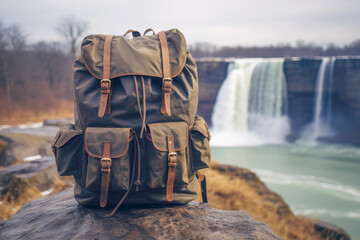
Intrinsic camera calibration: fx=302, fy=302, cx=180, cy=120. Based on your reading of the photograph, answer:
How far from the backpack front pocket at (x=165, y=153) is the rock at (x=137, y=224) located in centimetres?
23

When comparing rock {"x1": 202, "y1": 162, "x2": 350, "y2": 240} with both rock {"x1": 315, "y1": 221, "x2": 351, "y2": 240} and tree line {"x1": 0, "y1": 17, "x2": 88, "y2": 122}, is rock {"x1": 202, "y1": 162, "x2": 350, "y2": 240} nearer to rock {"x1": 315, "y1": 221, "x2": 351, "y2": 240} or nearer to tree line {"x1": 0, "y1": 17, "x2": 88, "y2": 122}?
rock {"x1": 315, "y1": 221, "x2": 351, "y2": 240}

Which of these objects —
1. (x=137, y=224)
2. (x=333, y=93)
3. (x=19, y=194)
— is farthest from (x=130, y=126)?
(x=333, y=93)

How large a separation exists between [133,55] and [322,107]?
63.3 ft

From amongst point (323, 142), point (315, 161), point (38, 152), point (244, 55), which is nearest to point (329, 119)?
point (323, 142)

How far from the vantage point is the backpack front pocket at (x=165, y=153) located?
189 cm

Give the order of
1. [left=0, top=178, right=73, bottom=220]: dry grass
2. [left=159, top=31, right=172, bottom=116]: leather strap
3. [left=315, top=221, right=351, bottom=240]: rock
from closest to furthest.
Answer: [left=159, top=31, right=172, bottom=116]: leather strap
[left=0, top=178, right=73, bottom=220]: dry grass
[left=315, top=221, right=351, bottom=240]: rock

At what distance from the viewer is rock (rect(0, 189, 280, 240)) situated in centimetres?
175

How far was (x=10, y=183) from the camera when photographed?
12.8ft

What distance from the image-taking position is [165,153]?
190 centimetres

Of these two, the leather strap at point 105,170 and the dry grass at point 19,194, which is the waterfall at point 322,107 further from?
the leather strap at point 105,170

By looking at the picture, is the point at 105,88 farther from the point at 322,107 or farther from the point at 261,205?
the point at 322,107

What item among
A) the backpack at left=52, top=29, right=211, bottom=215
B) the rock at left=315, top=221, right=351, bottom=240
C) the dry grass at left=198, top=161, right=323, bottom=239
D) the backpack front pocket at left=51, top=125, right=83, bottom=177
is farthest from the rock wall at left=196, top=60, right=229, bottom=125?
the backpack front pocket at left=51, top=125, right=83, bottom=177

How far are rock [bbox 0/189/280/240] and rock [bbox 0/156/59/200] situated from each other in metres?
1.77

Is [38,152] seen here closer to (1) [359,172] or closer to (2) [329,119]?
(1) [359,172]
